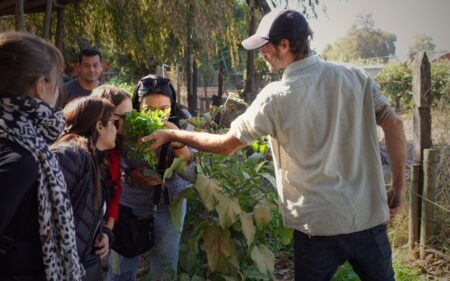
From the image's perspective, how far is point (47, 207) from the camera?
145 centimetres

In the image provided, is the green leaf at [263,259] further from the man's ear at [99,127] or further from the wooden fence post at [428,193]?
the wooden fence post at [428,193]

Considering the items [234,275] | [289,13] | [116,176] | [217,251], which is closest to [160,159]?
[116,176]

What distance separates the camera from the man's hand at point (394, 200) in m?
2.21

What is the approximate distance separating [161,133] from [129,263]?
0.97 m

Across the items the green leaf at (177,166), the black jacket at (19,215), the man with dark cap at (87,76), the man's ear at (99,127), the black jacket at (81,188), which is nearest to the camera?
the black jacket at (19,215)

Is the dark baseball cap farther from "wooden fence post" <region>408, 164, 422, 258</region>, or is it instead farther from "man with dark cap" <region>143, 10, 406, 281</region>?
"wooden fence post" <region>408, 164, 422, 258</region>

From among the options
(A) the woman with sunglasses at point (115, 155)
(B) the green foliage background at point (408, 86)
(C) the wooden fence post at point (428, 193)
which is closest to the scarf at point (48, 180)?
(A) the woman with sunglasses at point (115, 155)

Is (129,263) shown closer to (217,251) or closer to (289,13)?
(217,251)

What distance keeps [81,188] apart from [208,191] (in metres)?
0.83

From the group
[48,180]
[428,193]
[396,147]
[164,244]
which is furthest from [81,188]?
[428,193]

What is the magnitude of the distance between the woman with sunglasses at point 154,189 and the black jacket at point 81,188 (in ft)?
2.54

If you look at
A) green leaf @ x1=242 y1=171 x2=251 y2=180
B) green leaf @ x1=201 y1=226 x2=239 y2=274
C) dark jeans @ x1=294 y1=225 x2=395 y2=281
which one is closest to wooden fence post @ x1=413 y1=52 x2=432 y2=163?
green leaf @ x1=242 y1=171 x2=251 y2=180

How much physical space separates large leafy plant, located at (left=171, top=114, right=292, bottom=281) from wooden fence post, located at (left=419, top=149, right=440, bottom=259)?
63.9 inches

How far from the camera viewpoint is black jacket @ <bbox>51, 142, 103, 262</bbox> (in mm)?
1655
